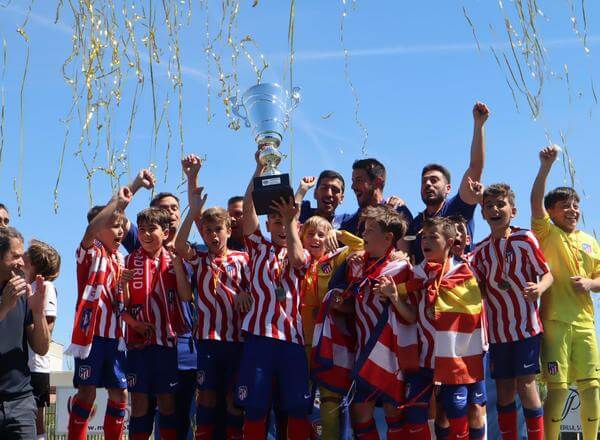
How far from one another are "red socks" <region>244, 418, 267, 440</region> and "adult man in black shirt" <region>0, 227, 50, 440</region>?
1309mm

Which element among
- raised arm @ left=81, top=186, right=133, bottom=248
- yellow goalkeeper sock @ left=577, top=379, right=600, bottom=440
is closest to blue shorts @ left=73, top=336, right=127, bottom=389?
raised arm @ left=81, top=186, right=133, bottom=248

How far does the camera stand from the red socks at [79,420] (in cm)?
546

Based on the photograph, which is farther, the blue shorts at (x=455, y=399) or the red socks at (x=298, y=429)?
the red socks at (x=298, y=429)

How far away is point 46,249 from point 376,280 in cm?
239

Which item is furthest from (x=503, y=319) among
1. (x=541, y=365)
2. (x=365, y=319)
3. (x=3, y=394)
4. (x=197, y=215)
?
(x=3, y=394)

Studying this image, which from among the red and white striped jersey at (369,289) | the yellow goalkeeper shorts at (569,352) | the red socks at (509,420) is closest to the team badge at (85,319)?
the red and white striped jersey at (369,289)

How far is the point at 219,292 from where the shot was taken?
5.43 metres

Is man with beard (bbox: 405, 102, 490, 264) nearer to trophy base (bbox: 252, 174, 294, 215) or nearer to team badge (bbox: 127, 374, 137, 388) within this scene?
trophy base (bbox: 252, 174, 294, 215)

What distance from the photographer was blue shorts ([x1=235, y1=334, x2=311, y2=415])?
196 inches

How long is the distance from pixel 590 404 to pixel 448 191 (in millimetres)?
1800

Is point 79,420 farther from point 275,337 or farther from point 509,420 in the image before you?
point 509,420

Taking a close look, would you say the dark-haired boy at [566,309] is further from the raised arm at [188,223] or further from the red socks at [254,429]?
the raised arm at [188,223]

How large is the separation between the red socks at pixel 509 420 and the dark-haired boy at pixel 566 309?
23cm

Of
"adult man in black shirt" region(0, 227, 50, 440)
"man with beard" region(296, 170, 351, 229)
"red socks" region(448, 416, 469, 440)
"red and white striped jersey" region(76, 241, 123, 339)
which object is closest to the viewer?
"adult man in black shirt" region(0, 227, 50, 440)
